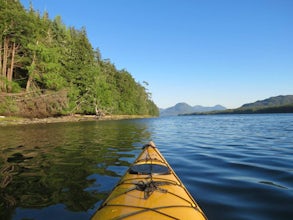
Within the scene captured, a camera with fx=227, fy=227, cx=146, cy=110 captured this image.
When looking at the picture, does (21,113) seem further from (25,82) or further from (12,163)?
(12,163)

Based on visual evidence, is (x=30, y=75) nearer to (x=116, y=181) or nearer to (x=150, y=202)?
(x=116, y=181)

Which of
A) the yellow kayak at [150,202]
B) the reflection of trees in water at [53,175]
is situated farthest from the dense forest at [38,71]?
the yellow kayak at [150,202]

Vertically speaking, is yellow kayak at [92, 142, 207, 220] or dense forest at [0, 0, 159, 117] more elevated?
dense forest at [0, 0, 159, 117]

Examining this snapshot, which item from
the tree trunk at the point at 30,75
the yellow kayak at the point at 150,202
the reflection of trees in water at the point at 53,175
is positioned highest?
the tree trunk at the point at 30,75

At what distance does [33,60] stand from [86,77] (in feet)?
51.3

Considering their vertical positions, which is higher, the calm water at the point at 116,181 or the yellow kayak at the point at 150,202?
the yellow kayak at the point at 150,202

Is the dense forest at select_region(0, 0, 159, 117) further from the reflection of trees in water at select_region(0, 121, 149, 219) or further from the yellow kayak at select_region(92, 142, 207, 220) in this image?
the yellow kayak at select_region(92, 142, 207, 220)

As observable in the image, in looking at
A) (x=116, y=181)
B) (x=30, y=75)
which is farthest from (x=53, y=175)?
(x=30, y=75)

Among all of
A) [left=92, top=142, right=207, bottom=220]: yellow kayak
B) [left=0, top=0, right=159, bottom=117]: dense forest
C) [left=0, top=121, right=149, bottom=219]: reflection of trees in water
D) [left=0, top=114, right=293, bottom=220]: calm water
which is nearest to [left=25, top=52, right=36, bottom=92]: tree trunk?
[left=0, top=0, right=159, bottom=117]: dense forest

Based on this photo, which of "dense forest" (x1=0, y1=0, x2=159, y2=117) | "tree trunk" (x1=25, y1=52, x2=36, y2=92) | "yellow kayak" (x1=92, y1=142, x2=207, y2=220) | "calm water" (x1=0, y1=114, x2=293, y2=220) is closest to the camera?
"yellow kayak" (x1=92, y1=142, x2=207, y2=220)

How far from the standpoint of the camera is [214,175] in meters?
7.65

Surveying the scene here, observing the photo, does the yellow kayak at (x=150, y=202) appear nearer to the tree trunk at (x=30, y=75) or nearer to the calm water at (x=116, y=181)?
the calm water at (x=116, y=181)

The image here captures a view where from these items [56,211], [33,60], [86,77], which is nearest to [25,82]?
[33,60]

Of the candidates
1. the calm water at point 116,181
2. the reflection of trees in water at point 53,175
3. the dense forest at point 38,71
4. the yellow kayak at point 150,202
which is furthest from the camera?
the dense forest at point 38,71
